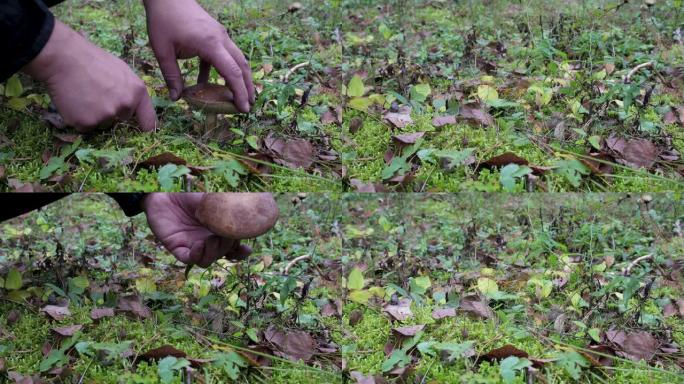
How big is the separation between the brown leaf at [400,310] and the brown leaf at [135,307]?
0.74m

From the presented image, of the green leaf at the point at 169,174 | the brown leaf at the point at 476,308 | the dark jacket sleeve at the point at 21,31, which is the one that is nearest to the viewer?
the dark jacket sleeve at the point at 21,31

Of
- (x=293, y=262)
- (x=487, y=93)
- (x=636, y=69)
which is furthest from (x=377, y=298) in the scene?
(x=636, y=69)

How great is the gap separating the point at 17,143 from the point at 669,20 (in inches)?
99.7

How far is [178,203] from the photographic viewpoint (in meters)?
2.39

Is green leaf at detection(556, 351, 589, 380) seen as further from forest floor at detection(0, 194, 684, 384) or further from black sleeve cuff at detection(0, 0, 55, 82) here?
black sleeve cuff at detection(0, 0, 55, 82)

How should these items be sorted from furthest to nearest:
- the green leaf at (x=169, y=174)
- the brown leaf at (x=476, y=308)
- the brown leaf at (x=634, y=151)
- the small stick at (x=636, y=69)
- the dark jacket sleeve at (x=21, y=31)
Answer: the small stick at (x=636, y=69), the brown leaf at (x=634, y=151), the brown leaf at (x=476, y=308), the green leaf at (x=169, y=174), the dark jacket sleeve at (x=21, y=31)

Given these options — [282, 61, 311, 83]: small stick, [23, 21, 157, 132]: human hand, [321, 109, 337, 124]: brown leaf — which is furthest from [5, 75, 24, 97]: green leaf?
[321, 109, 337, 124]: brown leaf

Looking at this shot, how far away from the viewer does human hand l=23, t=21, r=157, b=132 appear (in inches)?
84.3

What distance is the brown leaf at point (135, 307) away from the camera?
244 centimetres

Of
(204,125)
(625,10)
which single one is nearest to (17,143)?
(204,125)

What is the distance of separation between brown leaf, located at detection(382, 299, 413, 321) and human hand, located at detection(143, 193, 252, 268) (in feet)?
1.56

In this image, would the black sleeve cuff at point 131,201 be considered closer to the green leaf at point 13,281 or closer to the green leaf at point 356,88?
the green leaf at point 13,281

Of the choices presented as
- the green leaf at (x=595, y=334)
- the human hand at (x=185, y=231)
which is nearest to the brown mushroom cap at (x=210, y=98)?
the human hand at (x=185, y=231)

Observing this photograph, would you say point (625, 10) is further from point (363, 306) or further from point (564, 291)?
point (363, 306)
